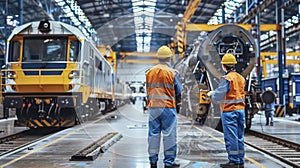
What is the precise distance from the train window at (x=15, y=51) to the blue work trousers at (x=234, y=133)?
785cm

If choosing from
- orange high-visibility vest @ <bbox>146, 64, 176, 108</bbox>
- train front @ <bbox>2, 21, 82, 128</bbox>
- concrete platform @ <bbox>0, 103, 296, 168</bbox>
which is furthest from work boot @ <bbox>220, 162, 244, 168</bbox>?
train front @ <bbox>2, 21, 82, 128</bbox>

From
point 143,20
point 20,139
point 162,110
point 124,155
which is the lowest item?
point 20,139

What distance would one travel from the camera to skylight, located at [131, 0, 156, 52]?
28844mm

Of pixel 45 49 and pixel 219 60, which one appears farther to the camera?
pixel 219 60

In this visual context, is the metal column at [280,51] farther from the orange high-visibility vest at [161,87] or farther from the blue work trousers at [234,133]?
the orange high-visibility vest at [161,87]

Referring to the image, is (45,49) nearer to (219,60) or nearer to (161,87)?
(219,60)

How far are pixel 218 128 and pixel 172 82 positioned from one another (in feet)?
27.4

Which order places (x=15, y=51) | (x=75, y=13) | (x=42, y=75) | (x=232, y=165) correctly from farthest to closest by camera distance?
(x=75, y=13) < (x=15, y=51) < (x=42, y=75) < (x=232, y=165)

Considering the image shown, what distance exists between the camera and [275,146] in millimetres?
10500

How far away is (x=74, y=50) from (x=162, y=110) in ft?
24.0

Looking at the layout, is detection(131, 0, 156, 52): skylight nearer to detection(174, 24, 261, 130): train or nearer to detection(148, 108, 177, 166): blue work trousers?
detection(174, 24, 261, 130): train

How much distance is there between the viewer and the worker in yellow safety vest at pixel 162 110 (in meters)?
6.38

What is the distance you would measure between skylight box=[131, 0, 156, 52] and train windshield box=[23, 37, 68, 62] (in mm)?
15383

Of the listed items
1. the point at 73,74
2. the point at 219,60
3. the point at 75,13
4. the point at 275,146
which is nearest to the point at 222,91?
the point at 275,146
